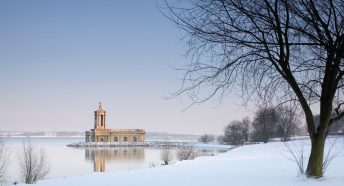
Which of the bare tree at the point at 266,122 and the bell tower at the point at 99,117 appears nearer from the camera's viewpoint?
the bare tree at the point at 266,122

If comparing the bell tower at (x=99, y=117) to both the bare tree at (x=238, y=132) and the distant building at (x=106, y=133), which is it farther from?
the bare tree at (x=238, y=132)

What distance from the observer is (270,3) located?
1029 cm

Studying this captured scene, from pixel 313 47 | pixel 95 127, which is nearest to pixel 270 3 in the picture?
pixel 313 47

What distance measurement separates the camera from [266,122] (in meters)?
52.1

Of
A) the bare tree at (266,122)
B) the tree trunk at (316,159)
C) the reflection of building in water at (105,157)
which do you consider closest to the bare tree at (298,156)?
the tree trunk at (316,159)

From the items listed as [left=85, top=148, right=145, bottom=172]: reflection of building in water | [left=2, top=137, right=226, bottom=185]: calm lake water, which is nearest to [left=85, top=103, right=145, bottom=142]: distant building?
[left=85, top=148, right=145, bottom=172]: reflection of building in water

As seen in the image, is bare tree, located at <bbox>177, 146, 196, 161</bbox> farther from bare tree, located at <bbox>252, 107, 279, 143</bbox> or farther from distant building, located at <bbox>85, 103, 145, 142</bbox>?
distant building, located at <bbox>85, 103, 145, 142</bbox>

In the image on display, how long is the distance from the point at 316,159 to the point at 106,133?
112697 millimetres

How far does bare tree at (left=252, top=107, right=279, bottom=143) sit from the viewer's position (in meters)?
12.1

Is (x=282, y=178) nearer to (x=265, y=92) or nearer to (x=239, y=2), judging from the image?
(x=265, y=92)

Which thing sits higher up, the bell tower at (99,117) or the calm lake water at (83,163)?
the bell tower at (99,117)

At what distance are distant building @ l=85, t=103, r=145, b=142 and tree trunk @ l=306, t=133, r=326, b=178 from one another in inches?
4156

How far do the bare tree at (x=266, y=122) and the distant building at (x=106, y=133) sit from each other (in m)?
42.2

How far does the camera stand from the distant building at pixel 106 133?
4578 inches
